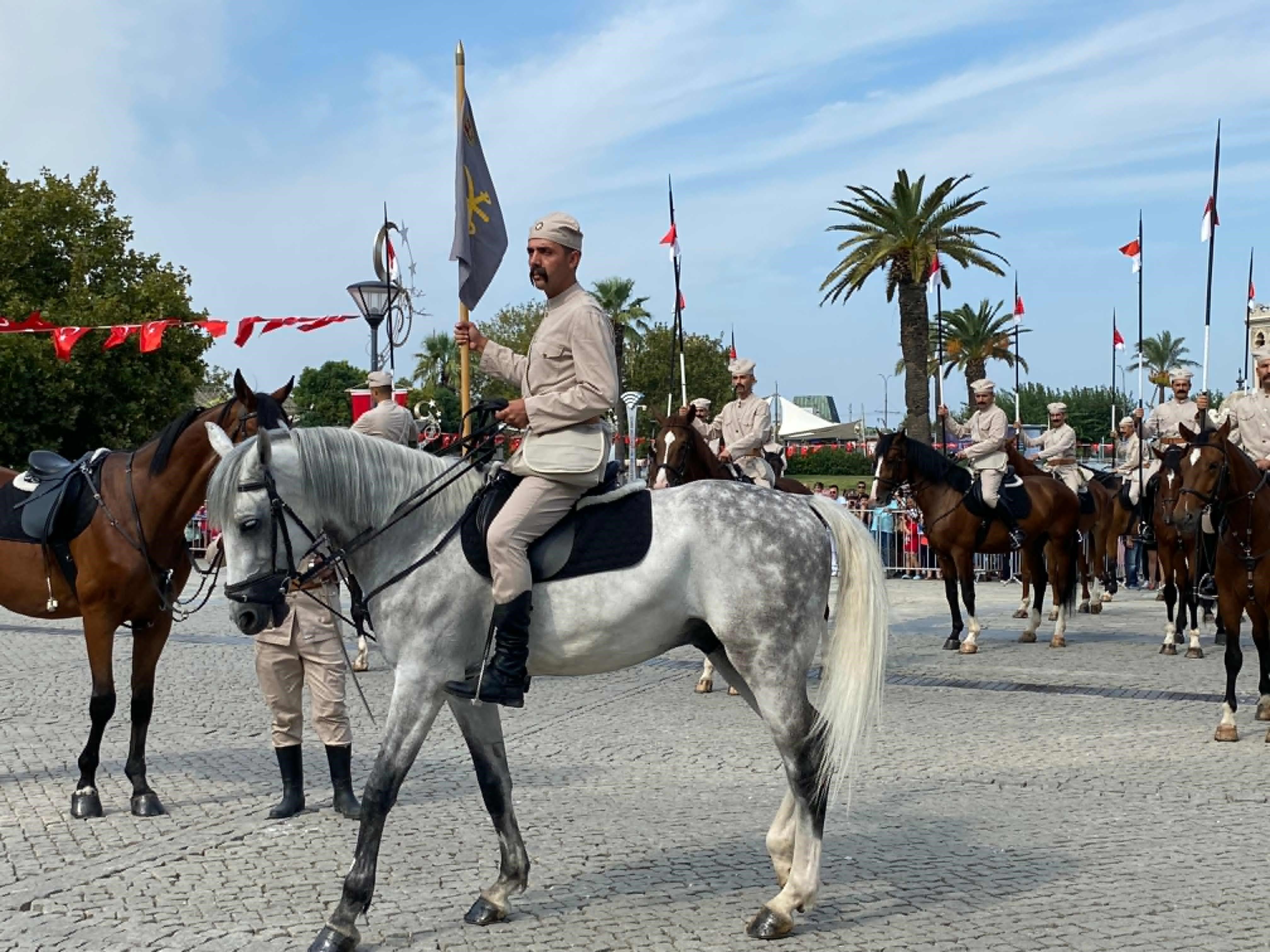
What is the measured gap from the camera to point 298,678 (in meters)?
7.28

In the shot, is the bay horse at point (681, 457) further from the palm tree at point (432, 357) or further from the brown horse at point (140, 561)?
the palm tree at point (432, 357)

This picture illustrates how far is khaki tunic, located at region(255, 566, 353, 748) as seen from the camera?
7207 millimetres

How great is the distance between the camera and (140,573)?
7.49 meters

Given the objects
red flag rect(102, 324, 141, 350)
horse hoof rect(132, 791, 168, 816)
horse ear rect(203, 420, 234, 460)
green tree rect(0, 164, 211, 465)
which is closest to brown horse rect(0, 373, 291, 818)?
horse hoof rect(132, 791, 168, 816)

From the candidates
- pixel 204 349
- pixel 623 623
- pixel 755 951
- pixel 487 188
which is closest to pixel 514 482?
pixel 623 623

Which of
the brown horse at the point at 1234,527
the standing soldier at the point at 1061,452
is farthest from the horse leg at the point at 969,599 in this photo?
the brown horse at the point at 1234,527

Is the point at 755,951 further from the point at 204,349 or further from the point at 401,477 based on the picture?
the point at 204,349

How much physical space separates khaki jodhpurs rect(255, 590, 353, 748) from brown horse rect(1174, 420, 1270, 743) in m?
6.25

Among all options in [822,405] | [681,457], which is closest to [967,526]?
[681,457]

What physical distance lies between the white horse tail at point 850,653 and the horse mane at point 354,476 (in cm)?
160

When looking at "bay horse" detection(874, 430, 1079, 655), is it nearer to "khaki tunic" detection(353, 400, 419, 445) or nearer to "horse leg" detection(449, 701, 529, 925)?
"khaki tunic" detection(353, 400, 419, 445)

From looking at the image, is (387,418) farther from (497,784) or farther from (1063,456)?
(1063,456)

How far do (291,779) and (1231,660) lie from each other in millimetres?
6591

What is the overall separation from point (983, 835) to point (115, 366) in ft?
122
